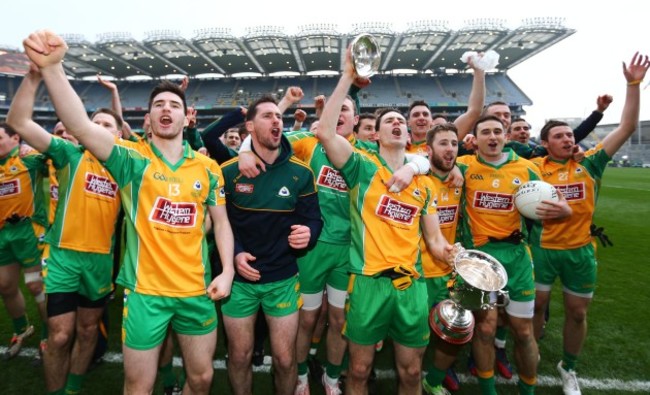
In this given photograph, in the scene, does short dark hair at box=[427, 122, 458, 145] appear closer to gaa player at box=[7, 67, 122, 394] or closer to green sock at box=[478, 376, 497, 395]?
green sock at box=[478, 376, 497, 395]

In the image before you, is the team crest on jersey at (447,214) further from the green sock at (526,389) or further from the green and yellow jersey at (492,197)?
the green sock at (526,389)

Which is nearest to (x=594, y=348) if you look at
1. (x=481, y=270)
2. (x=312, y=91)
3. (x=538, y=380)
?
(x=538, y=380)

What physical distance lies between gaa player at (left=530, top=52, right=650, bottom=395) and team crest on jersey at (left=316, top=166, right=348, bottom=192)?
7.03 ft

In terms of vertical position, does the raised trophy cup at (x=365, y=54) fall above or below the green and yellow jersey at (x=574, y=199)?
above

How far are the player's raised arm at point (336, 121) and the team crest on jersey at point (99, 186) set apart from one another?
1.89m

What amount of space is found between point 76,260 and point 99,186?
628mm

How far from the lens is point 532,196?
3.11 m

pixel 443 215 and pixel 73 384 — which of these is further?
pixel 443 215

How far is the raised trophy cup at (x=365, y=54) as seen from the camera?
8.07 feet

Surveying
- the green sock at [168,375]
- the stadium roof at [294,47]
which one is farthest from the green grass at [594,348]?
the stadium roof at [294,47]

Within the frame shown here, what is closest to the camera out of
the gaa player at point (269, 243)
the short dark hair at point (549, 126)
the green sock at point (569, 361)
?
the gaa player at point (269, 243)

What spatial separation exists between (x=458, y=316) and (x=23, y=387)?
12.6 ft

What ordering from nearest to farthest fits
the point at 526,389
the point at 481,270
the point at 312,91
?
the point at 481,270 < the point at 526,389 < the point at 312,91

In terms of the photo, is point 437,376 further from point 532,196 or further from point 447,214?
point 532,196
